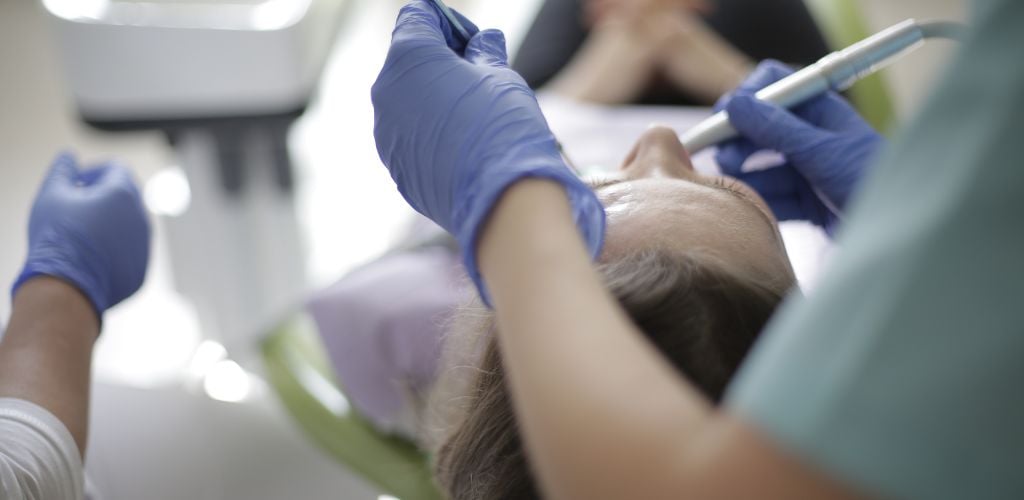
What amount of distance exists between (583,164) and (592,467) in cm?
102

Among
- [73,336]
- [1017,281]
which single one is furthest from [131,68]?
[1017,281]

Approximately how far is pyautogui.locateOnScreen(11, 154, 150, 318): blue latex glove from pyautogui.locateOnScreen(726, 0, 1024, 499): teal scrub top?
0.74 metres

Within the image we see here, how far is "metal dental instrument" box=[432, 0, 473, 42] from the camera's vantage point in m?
0.66

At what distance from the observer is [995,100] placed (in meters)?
0.33

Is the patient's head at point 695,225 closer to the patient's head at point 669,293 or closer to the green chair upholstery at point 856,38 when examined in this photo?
the patient's head at point 669,293

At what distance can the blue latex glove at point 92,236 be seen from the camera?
863mm

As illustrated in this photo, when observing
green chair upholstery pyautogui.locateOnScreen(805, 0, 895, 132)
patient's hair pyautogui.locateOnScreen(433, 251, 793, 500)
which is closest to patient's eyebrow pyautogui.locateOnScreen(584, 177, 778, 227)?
patient's hair pyautogui.locateOnScreen(433, 251, 793, 500)

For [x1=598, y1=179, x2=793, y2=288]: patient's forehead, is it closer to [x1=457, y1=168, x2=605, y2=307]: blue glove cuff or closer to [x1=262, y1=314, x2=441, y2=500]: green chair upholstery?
[x1=457, y1=168, x2=605, y2=307]: blue glove cuff

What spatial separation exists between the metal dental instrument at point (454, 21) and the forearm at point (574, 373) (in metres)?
0.25

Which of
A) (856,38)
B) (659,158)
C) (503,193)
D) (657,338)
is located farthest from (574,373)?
(856,38)

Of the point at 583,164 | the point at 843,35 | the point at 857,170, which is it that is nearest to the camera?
the point at 857,170

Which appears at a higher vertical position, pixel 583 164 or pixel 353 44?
pixel 583 164

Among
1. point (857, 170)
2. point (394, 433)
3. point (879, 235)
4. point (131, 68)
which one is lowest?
point (394, 433)

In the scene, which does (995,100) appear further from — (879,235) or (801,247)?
(801,247)
